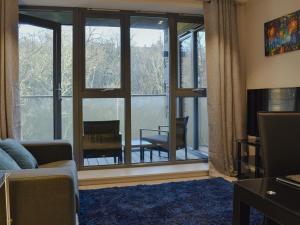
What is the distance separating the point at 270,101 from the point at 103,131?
7.33 feet

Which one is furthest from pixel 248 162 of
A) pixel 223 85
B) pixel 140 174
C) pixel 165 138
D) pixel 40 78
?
pixel 40 78

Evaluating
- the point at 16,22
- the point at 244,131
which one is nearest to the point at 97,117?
the point at 16,22

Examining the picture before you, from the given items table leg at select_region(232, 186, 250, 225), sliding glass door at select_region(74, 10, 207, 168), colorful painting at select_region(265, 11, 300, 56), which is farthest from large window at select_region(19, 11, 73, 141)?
table leg at select_region(232, 186, 250, 225)

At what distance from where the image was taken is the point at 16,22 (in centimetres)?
349

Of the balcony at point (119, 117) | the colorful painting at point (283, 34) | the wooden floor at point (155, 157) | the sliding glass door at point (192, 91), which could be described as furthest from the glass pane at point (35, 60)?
the colorful painting at point (283, 34)

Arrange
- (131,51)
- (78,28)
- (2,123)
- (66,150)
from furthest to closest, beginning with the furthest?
(131,51)
(78,28)
(2,123)
(66,150)

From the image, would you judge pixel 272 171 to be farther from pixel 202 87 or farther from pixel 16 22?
pixel 16 22

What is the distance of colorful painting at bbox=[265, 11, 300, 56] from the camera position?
3.36 meters

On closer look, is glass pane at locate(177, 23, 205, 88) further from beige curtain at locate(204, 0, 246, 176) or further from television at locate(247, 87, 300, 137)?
television at locate(247, 87, 300, 137)

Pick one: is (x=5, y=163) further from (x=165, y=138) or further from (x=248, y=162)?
(x=248, y=162)

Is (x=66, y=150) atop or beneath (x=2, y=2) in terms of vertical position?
beneath

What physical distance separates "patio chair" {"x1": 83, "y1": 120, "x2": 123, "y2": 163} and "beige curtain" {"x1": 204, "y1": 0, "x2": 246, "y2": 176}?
4.30 ft

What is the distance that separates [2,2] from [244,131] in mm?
3446

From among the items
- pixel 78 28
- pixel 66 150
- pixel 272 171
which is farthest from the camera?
pixel 78 28
